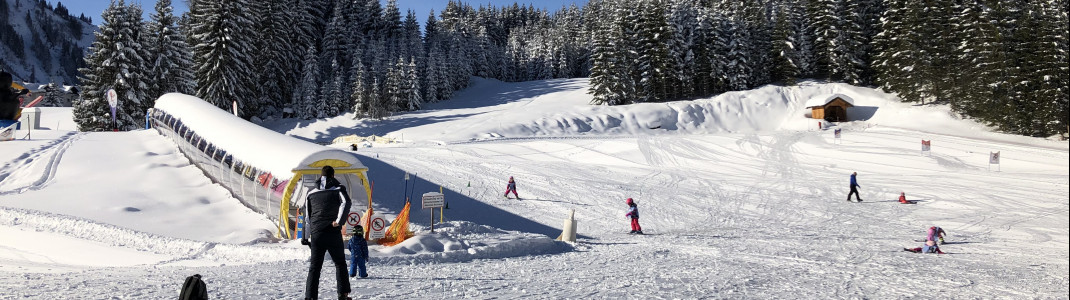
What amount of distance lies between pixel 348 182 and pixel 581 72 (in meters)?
88.0

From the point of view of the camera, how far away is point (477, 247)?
431 inches

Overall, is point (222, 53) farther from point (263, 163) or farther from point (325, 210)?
point (325, 210)

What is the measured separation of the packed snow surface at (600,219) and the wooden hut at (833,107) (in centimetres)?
659

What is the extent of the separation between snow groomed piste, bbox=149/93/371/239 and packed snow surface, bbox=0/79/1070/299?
708mm

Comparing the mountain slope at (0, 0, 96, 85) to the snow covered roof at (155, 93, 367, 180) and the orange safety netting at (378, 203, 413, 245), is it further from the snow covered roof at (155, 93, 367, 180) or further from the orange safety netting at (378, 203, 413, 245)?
the orange safety netting at (378, 203, 413, 245)

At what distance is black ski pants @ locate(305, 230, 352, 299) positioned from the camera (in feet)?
17.7

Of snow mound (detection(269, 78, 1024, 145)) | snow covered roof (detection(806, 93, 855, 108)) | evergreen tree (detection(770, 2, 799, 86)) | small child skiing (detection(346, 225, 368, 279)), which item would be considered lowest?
small child skiing (detection(346, 225, 368, 279))

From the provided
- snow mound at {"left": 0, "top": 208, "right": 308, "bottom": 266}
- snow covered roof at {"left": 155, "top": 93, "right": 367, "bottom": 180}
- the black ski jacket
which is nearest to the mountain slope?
snow covered roof at {"left": 155, "top": 93, "right": 367, "bottom": 180}

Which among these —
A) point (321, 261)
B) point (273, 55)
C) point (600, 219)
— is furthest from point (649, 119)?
point (321, 261)

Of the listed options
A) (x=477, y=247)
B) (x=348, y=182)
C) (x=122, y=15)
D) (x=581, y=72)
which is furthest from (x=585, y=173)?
(x=581, y=72)

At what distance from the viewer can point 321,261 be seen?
17.9 feet

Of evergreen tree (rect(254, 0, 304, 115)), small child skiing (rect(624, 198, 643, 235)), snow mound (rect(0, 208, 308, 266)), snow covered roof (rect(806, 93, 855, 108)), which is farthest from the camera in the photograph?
evergreen tree (rect(254, 0, 304, 115))

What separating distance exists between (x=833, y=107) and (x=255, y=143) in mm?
47725

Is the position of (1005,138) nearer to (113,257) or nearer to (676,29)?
(676,29)
